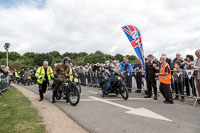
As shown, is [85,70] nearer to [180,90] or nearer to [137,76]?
[137,76]

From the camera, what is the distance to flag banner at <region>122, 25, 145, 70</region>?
902cm

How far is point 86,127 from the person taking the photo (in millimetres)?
3971

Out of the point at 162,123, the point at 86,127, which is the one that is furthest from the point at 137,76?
the point at 86,127

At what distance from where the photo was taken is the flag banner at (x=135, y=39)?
9.02m

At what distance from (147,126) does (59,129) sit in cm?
208

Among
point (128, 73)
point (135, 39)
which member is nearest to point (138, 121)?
point (135, 39)

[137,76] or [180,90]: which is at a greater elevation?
[137,76]

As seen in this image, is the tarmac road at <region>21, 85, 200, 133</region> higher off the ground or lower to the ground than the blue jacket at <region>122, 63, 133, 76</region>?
lower

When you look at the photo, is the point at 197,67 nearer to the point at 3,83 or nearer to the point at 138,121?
the point at 138,121

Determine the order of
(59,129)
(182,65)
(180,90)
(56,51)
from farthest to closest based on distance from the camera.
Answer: (56,51) → (182,65) → (180,90) → (59,129)

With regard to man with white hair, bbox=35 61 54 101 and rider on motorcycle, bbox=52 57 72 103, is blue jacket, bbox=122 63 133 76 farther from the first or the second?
man with white hair, bbox=35 61 54 101

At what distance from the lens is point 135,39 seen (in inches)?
360

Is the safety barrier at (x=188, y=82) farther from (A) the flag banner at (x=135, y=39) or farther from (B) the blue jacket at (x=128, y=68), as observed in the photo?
(B) the blue jacket at (x=128, y=68)

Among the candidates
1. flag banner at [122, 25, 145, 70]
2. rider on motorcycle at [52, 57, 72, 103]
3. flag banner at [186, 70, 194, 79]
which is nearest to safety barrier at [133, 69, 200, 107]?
flag banner at [186, 70, 194, 79]
